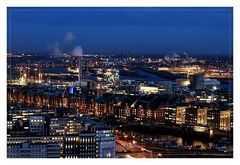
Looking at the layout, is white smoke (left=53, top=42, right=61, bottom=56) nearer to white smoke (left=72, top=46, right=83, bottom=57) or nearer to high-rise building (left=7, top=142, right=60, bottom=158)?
white smoke (left=72, top=46, right=83, bottom=57)

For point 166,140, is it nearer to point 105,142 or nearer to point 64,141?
point 105,142

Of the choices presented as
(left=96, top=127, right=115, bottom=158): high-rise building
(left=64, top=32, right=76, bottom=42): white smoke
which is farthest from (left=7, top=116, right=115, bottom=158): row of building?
(left=64, top=32, right=76, bottom=42): white smoke

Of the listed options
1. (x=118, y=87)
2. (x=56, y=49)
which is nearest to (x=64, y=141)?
(x=118, y=87)

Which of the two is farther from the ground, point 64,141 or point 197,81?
point 197,81

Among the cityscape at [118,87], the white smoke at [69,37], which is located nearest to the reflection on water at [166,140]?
the cityscape at [118,87]
